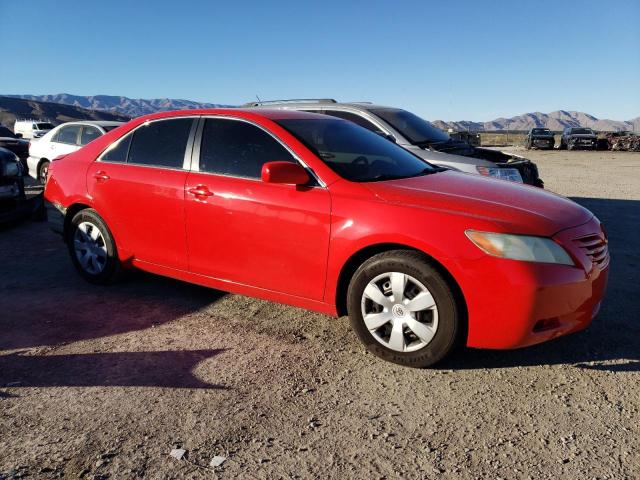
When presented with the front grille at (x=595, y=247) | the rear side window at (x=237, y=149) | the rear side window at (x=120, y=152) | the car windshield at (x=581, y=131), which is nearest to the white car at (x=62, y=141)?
the rear side window at (x=120, y=152)

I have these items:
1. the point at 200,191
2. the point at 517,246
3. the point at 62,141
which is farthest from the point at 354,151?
the point at 62,141

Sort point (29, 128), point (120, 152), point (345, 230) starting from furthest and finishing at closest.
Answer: point (29, 128), point (120, 152), point (345, 230)

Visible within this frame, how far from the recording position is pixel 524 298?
9.68 feet

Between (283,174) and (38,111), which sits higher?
(283,174)

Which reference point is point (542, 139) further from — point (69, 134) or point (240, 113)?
point (240, 113)

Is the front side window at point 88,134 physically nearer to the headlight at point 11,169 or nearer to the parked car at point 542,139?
the headlight at point 11,169

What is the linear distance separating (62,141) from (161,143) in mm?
7905

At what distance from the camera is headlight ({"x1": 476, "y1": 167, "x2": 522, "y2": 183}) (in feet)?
21.2

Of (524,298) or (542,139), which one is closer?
(524,298)

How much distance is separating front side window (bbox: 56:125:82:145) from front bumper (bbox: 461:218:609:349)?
394 inches

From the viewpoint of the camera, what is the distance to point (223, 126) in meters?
4.18

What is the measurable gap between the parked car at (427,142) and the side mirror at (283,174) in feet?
11.7

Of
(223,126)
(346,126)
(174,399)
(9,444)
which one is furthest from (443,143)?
(9,444)

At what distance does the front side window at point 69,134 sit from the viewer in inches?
426
